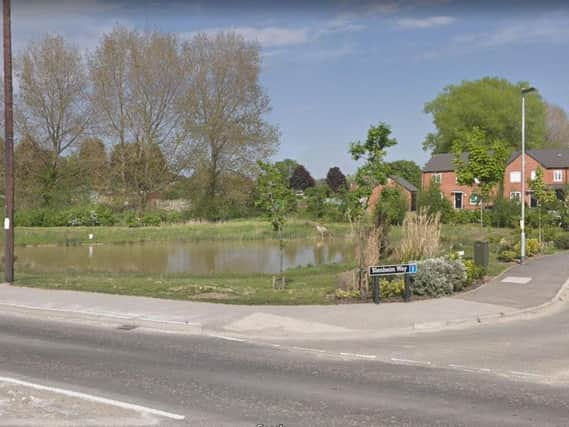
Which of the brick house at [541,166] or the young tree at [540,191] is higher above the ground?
the brick house at [541,166]

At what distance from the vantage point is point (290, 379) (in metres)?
8.66

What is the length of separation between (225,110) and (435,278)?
145 ft

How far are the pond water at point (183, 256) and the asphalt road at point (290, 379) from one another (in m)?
14.0

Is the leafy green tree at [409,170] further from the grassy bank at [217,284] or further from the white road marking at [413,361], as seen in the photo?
the white road marking at [413,361]

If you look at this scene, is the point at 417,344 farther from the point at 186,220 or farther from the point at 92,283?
the point at 186,220

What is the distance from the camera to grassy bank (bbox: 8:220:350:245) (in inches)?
1780

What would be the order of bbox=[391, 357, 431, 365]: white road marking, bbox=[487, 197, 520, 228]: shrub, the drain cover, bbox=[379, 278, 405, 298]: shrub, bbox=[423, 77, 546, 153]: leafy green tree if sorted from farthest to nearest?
bbox=[423, 77, 546, 153]: leafy green tree
bbox=[487, 197, 520, 228]: shrub
bbox=[379, 278, 405, 298]: shrub
the drain cover
bbox=[391, 357, 431, 365]: white road marking

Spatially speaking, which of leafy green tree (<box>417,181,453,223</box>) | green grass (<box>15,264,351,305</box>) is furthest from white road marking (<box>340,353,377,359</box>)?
leafy green tree (<box>417,181,453,223</box>)

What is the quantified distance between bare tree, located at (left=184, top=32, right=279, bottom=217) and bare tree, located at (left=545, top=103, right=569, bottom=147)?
5991 cm

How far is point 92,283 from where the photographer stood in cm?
1870

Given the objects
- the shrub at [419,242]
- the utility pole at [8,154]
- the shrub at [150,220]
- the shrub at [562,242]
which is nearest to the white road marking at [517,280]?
the shrub at [419,242]

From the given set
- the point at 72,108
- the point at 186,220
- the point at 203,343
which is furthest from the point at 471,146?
the point at 72,108

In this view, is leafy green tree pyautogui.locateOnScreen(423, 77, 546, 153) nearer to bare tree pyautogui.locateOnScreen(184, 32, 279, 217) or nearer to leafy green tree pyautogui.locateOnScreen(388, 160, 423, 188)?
leafy green tree pyautogui.locateOnScreen(388, 160, 423, 188)

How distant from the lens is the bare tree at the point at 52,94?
5359 cm
